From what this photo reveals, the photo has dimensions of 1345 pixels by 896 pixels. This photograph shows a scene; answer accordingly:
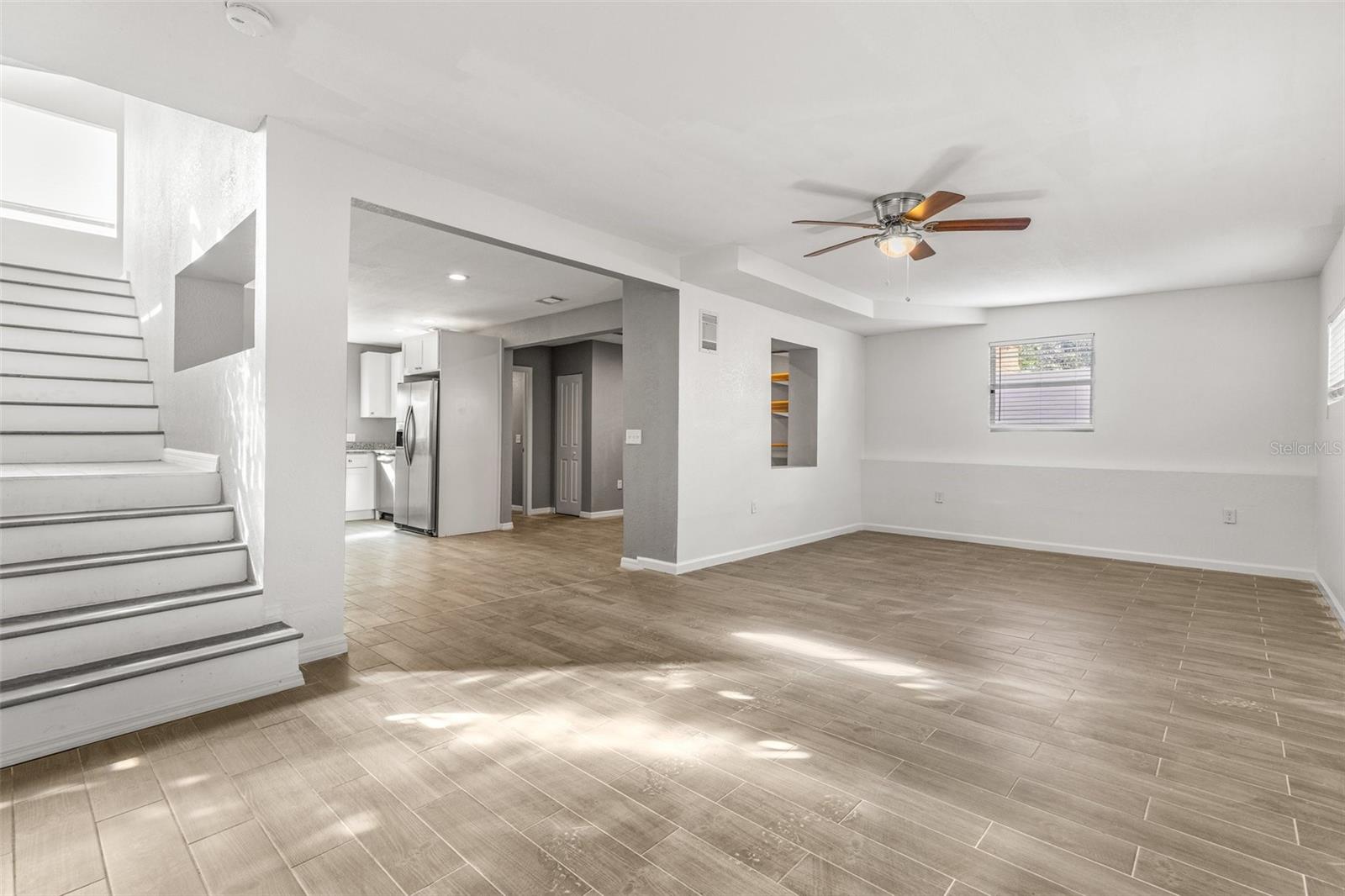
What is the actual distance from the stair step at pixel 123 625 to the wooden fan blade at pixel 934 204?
386cm

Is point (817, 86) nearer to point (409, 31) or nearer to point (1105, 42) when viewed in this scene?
point (1105, 42)

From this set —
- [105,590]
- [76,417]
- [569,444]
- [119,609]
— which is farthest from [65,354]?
[569,444]

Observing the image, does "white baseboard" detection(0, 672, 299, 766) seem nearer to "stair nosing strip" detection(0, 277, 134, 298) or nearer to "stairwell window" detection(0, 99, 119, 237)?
"stair nosing strip" detection(0, 277, 134, 298)

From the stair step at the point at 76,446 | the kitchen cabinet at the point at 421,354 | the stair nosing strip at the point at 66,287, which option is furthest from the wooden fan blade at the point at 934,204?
the stair nosing strip at the point at 66,287

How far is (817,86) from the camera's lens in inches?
102

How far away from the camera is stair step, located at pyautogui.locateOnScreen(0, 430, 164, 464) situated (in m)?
3.56

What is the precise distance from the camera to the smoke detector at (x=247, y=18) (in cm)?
211

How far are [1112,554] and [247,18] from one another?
7.55 metres

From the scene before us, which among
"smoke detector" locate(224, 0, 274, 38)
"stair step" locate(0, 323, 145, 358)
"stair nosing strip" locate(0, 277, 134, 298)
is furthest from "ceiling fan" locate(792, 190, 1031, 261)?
"stair nosing strip" locate(0, 277, 134, 298)

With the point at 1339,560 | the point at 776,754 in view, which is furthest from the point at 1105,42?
the point at 1339,560

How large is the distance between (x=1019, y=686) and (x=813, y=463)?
4.26 meters

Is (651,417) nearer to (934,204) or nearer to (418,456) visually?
(934,204)

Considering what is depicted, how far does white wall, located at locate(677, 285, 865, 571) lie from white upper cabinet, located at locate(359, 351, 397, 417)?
576cm

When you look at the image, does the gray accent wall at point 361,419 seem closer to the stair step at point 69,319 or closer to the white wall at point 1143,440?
the stair step at point 69,319
